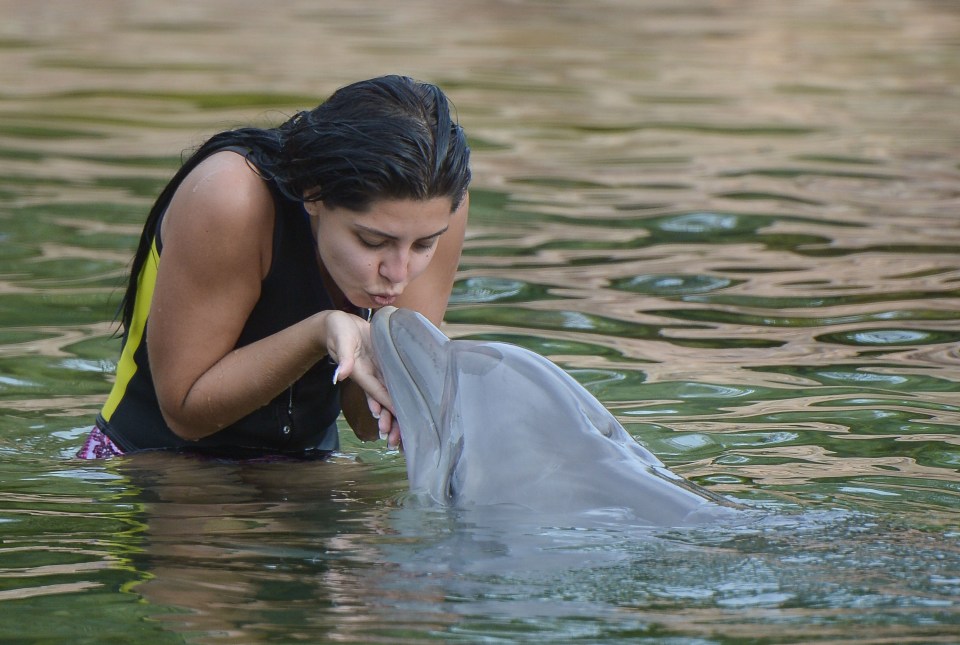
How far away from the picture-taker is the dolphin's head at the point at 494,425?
12.2 ft

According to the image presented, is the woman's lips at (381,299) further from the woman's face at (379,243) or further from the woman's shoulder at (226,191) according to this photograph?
the woman's shoulder at (226,191)

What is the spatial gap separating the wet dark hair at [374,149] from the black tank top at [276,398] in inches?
11.7

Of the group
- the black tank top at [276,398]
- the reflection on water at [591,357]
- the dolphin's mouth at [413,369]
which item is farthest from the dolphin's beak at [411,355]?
the black tank top at [276,398]

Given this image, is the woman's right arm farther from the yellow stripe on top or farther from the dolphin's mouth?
the yellow stripe on top

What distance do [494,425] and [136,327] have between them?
53.9 inches

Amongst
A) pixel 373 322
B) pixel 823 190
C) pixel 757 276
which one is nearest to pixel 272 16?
pixel 823 190

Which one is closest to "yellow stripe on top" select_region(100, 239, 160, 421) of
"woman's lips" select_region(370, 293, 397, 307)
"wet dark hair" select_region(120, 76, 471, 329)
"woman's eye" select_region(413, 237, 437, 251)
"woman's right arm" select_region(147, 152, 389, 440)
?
"woman's right arm" select_region(147, 152, 389, 440)

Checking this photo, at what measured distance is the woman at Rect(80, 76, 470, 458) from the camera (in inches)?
152

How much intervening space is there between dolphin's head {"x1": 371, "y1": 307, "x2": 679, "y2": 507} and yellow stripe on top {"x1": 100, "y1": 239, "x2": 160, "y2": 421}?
3.01ft

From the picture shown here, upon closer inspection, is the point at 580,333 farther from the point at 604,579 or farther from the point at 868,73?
the point at 868,73

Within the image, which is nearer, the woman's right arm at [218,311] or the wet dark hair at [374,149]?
the wet dark hair at [374,149]

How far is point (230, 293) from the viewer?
13.8ft

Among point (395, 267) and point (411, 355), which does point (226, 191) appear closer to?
point (395, 267)

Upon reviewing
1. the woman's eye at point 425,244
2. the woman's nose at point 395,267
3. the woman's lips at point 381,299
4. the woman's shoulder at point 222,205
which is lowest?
the woman's lips at point 381,299
